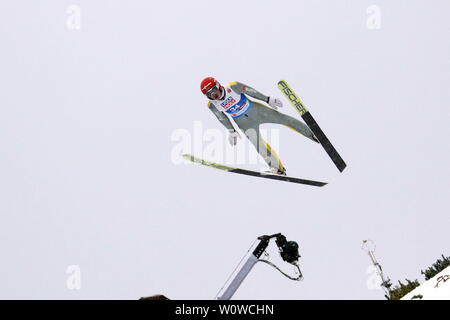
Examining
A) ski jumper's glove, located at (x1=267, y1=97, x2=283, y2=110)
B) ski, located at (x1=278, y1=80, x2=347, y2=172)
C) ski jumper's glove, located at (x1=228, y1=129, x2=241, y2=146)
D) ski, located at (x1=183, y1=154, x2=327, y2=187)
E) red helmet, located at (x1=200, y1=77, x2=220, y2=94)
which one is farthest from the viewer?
ski jumper's glove, located at (x1=228, y1=129, x2=241, y2=146)

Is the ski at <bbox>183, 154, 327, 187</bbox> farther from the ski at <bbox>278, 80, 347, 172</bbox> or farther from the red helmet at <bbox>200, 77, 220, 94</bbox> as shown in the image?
the red helmet at <bbox>200, 77, 220, 94</bbox>

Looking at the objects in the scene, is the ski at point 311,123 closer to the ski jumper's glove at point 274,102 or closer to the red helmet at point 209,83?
the ski jumper's glove at point 274,102

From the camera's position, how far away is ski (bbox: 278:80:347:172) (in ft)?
48.6

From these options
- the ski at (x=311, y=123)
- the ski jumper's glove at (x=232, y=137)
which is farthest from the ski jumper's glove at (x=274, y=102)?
the ski jumper's glove at (x=232, y=137)

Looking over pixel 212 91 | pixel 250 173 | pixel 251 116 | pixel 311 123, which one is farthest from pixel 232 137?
pixel 311 123

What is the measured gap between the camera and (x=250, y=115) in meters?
16.1

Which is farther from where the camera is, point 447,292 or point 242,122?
point 242,122

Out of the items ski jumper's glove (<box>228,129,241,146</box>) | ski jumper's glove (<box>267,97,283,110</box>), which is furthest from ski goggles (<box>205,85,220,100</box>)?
ski jumper's glove (<box>267,97,283,110</box>)

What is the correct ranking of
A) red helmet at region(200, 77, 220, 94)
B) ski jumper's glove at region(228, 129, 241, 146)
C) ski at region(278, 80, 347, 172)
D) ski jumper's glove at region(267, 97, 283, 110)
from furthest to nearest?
ski jumper's glove at region(228, 129, 241, 146)
ski jumper's glove at region(267, 97, 283, 110)
red helmet at region(200, 77, 220, 94)
ski at region(278, 80, 347, 172)

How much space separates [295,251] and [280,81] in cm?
519

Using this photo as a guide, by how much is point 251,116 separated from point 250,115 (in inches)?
1.9
